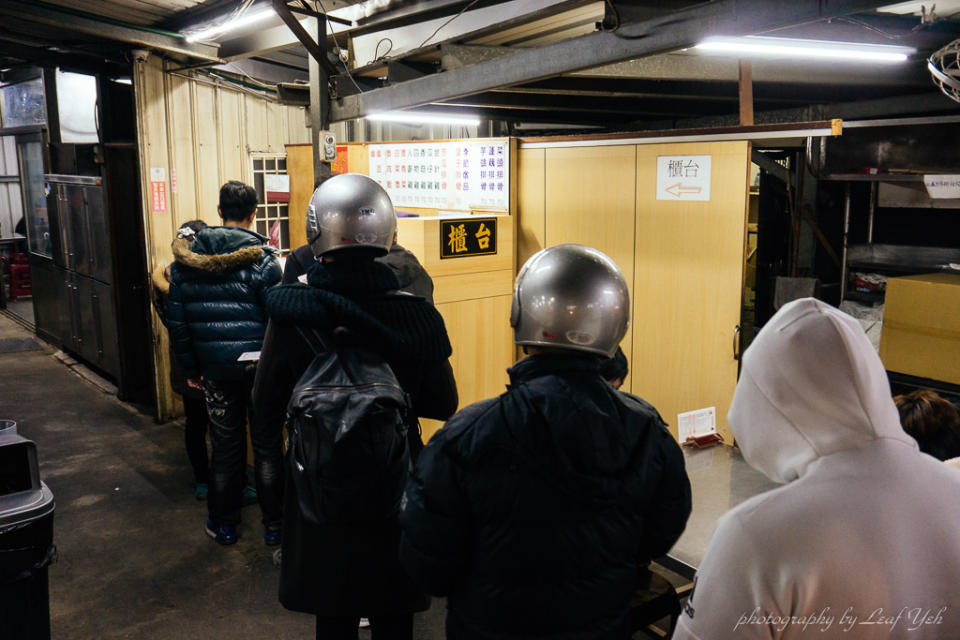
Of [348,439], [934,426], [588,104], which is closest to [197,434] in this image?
[348,439]

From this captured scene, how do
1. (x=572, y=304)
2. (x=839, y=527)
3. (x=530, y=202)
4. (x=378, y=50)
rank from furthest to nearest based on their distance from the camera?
1. (x=530, y=202)
2. (x=378, y=50)
3. (x=572, y=304)
4. (x=839, y=527)

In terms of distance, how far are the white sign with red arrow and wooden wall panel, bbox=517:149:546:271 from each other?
2.99 ft

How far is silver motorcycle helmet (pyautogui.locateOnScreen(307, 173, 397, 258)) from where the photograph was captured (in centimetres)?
224

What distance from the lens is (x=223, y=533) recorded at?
3973 millimetres

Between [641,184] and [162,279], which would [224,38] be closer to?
[162,279]

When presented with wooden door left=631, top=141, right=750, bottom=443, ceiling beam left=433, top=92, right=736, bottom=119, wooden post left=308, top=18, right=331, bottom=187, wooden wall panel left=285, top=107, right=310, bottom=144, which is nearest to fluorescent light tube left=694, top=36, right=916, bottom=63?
wooden door left=631, top=141, right=750, bottom=443

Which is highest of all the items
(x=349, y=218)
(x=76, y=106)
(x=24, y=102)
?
(x=24, y=102)

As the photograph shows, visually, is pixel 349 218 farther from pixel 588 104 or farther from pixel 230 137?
pixel 230 137

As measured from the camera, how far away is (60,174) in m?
7.17

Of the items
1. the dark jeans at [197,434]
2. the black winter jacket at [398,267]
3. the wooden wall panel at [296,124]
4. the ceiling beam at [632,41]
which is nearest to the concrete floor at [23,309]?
the wooden wall panel at [296,124]

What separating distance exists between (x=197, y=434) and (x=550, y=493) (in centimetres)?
357

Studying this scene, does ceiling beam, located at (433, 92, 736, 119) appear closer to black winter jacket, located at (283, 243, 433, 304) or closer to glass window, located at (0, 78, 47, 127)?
black winter jacket, located at (283, 243, 433, 304)

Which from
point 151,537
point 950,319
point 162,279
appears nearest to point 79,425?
point 162,279

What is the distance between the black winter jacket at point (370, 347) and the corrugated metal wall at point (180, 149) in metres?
3.92
